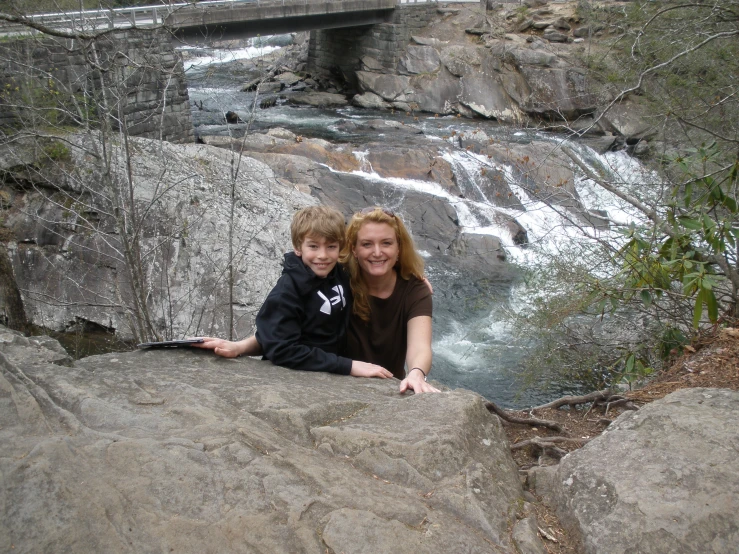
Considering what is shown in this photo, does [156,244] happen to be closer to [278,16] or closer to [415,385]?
[415,385]

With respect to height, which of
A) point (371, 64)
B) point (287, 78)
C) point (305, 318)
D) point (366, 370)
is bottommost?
point (366, 370)

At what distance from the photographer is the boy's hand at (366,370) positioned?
2.86m

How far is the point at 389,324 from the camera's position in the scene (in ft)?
9.71

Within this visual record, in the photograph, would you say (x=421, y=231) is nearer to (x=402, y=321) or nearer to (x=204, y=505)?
(x=402, y=321)

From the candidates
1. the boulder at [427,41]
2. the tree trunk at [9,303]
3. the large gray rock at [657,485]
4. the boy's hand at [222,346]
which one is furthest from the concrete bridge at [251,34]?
the large gray rock at [657,485]

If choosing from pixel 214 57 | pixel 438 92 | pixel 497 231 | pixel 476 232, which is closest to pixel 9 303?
pixel 214 57

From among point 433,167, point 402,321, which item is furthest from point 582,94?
point 402,321

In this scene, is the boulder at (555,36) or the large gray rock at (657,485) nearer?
the large gray rock at (657,485)

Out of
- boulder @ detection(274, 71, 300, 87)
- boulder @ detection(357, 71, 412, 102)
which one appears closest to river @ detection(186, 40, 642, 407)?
boulder @ detection(357, 71, 412, 102)

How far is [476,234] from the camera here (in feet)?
37.8

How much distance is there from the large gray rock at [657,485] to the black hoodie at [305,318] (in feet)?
3.56

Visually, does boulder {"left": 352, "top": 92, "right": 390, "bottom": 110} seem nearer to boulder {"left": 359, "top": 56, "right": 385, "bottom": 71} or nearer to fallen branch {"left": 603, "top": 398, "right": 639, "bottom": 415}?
boulder {"left": 359, "top": 56, "right": 385, "bottom": 71}

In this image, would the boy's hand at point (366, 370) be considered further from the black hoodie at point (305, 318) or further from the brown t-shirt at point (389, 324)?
the brown t-shirt at point (389, 324)

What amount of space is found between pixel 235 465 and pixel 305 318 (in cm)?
Result: 95
